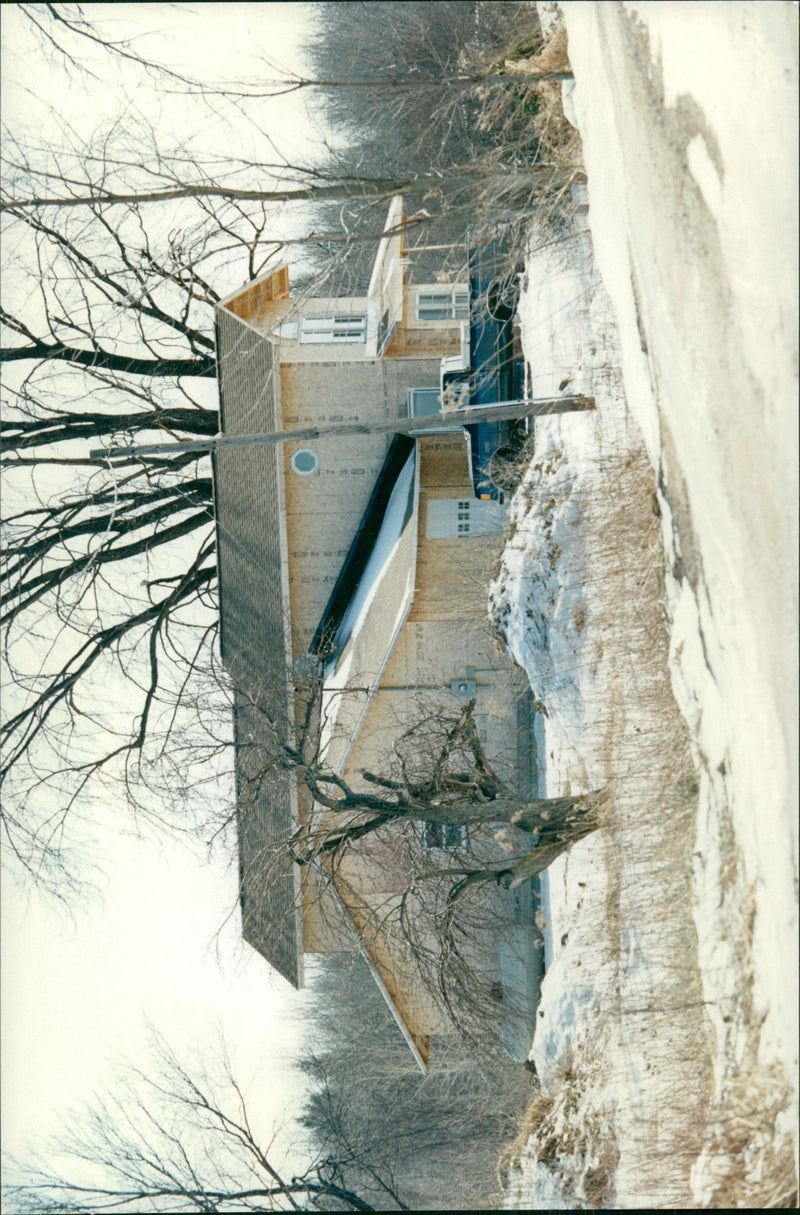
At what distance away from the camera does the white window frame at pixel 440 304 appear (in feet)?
58.7

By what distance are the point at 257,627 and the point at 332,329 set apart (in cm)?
484

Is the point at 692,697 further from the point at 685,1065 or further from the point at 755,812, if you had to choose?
the point at 685,1065

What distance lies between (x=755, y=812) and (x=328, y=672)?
33.7 feet

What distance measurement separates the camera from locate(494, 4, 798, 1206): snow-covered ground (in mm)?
7625

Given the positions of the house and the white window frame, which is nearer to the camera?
the house

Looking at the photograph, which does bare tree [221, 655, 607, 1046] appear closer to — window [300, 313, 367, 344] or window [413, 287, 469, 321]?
window [300, 313, 367, 344]

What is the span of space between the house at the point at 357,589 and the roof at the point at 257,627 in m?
0.04

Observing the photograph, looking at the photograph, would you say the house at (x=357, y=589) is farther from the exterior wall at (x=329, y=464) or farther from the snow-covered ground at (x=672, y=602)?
the snow-covered ground at (x=672, y=602)

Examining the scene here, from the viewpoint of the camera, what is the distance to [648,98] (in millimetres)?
9531

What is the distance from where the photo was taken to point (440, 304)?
18.0m

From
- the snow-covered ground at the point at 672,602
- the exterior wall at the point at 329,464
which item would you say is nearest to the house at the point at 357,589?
the exterior wall at the point at 329,464

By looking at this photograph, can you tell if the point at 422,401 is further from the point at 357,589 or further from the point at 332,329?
the point at 357,589

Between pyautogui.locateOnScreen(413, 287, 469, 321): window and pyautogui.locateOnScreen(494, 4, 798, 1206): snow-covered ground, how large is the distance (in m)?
2.54

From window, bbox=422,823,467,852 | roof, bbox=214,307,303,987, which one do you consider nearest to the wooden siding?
roof, bbox=214,307,303,987
